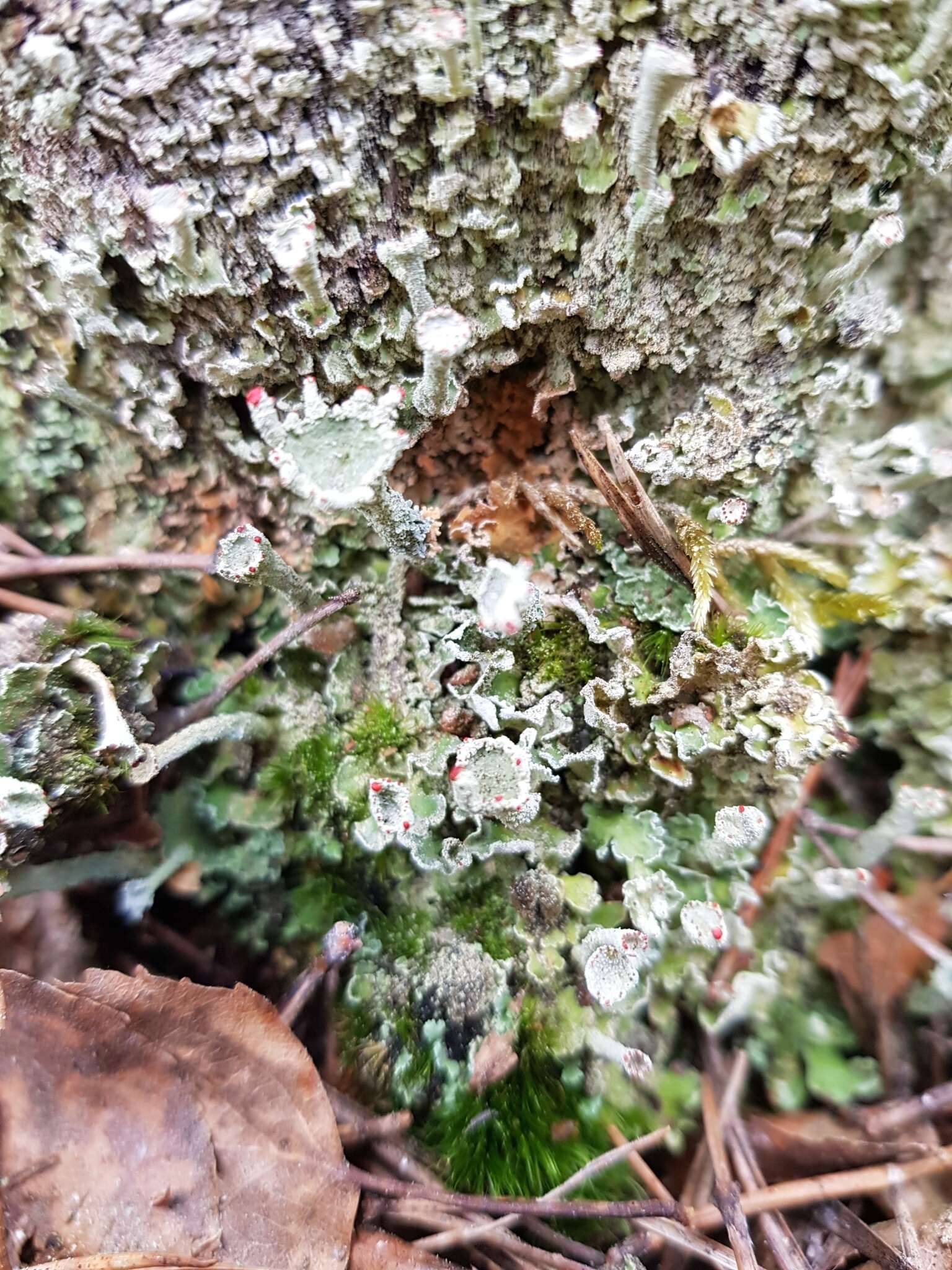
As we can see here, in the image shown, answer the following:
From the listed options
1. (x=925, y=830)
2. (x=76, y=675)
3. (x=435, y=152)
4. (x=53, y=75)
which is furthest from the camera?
(x=925, y=830)

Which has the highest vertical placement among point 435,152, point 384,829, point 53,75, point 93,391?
point 435,152

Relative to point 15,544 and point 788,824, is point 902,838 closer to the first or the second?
point 788,824

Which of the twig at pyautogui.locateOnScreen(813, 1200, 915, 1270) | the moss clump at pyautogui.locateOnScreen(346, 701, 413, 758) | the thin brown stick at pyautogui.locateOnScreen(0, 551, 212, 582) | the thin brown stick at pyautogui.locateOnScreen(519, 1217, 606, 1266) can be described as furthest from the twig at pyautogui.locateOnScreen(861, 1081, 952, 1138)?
the thin brown stick at pyautogui.locateOnScreen(0, 551, 212, 582)

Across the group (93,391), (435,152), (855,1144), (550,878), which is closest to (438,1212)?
(550,878)

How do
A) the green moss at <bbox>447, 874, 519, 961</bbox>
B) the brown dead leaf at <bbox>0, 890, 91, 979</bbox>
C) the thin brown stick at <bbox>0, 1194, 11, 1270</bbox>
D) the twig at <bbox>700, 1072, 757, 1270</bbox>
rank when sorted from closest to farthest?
1. the thin brown stick at <bbox>0, 1194, 11, 1270</bbox>
2. the twig at <bbox>700, 1072, 757, 1270</bbox>
3. the brown dead leaf at <bbox>0, 890, 91, 979</bbox>
4. the green moss at <bbox>447, 874, 519, 961</bbox>

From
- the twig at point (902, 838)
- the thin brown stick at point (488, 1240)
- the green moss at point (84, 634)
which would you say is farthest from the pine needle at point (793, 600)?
the green moss at point (84, 634)

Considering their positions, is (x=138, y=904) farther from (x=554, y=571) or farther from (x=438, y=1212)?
(x=554, y=571)

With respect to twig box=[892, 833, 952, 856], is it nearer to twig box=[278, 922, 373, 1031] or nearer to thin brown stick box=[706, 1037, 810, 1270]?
thin brown stick box=[706, 1037, 810, 1270]

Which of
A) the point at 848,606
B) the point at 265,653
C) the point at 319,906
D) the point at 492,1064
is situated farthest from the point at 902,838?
the point at 265,653
